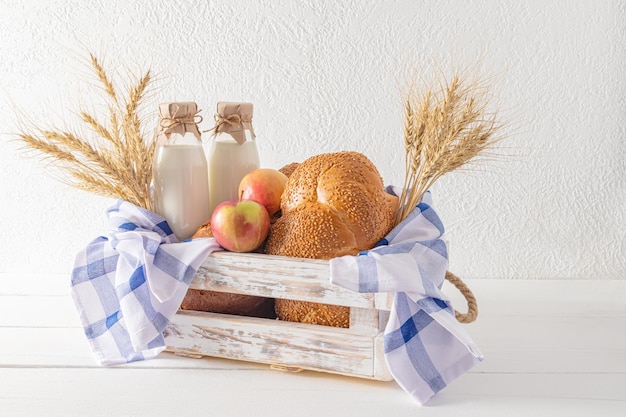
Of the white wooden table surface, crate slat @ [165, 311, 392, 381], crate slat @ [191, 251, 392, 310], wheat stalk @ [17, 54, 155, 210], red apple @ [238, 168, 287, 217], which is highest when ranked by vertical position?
wheat stalk @ [17, 54, 155, 210]

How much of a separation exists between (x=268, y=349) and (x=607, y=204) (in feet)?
3.76

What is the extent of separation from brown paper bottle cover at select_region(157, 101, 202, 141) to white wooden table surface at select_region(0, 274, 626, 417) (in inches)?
15.8

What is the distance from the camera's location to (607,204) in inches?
75.2

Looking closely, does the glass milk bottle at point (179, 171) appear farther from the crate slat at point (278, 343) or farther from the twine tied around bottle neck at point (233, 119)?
the crate slat at point (278, 343)

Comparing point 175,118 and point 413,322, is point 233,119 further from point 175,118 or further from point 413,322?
point 413,322

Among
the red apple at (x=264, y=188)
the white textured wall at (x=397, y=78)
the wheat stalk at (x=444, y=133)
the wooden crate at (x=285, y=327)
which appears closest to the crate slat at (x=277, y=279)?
the wooden crate at (x=285, y=327)

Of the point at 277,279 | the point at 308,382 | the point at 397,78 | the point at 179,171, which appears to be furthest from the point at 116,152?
the point at 397,78

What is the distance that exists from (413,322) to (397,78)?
0.91m

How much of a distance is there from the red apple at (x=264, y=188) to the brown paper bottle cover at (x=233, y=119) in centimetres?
10

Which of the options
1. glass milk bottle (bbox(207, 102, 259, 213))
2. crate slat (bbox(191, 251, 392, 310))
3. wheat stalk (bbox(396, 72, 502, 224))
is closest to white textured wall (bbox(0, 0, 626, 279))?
glass milk bottle (bbox(207, 102, 259, 213))

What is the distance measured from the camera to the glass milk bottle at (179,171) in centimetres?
129

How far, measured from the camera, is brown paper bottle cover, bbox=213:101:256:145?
1337 mm

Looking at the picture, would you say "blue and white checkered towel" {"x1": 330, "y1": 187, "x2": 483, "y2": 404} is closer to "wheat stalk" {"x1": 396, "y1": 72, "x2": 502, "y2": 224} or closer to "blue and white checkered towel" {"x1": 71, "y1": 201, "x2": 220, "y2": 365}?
"wheat stalk" {"x1": 396, "y1": 72, "x2": 502, "y2": 224}

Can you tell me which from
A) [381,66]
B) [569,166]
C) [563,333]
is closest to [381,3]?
[381,66]
